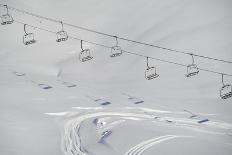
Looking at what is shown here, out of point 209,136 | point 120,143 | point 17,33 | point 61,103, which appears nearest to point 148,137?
point 120,143

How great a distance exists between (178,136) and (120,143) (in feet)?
11.5

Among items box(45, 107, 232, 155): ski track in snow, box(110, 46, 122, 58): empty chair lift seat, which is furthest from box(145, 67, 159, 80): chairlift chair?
box(45, 107, 232, 155): ski track in snow

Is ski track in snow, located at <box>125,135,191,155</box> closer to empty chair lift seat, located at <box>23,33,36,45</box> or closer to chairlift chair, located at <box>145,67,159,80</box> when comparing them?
chairlift chair, located at <box>145,67,159,80</box>

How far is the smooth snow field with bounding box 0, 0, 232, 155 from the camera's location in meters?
25.2

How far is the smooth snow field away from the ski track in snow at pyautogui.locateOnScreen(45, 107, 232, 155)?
0.20 ft

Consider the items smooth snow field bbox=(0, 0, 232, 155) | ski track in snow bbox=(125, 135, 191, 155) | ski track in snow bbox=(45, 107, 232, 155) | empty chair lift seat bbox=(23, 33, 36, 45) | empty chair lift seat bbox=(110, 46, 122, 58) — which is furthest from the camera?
smooth snow field bbox=(0, 0, 232, 155)

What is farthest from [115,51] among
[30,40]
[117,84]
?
[30,40]

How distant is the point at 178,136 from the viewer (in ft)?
86.5

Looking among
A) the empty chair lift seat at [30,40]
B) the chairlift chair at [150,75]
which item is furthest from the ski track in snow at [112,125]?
the empty chair lift seat at [30,40]

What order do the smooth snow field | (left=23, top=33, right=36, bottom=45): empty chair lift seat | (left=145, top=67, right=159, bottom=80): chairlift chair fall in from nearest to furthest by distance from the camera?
(left=145, top=67, right=159, bottom=80): chairlift chair
(left=23, top=33, right=36, bottom=45): empty chair lift seat
the smooth snow field

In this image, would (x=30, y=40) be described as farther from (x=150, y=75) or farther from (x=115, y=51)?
(x=115, y=51)

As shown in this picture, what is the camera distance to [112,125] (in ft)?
91.5

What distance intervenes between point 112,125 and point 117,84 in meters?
6.93

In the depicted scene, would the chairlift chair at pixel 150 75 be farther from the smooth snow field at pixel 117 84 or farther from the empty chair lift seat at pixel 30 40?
the empty chair lift seat at pixel 30 40
